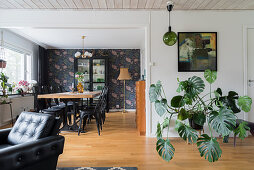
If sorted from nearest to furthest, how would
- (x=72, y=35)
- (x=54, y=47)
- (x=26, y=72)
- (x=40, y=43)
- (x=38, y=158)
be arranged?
(x=38, y=158) → (x=72, y=35) → (x=26, y=72) → (x=40, y=43) → (x=54, y=47)

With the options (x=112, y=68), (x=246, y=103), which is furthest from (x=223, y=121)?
(x=112, y=68)

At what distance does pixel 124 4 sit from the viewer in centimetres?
289

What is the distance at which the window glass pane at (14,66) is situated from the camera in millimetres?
4455

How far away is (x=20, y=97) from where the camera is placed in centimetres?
444

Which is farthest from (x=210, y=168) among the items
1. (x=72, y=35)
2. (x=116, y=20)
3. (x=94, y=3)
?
(x=72, y=35)

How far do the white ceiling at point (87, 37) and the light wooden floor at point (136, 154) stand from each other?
272 cm

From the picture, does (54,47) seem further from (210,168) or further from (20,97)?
(210,168)

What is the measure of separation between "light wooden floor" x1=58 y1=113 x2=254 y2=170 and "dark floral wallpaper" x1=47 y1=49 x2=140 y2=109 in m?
3.10

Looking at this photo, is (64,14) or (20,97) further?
(20,97)

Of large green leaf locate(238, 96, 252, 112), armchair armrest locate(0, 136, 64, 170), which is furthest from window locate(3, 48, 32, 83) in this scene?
large green leaf locate(238, 96, 252, 112)

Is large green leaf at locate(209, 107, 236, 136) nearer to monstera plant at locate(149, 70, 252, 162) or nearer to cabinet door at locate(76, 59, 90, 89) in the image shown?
monstera plant at locate(149, 70, 252, 162)

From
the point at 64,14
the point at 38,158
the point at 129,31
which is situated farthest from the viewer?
the point at 129,31

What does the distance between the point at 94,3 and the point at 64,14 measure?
0.66 meters

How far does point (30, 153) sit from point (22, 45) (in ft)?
15.0
